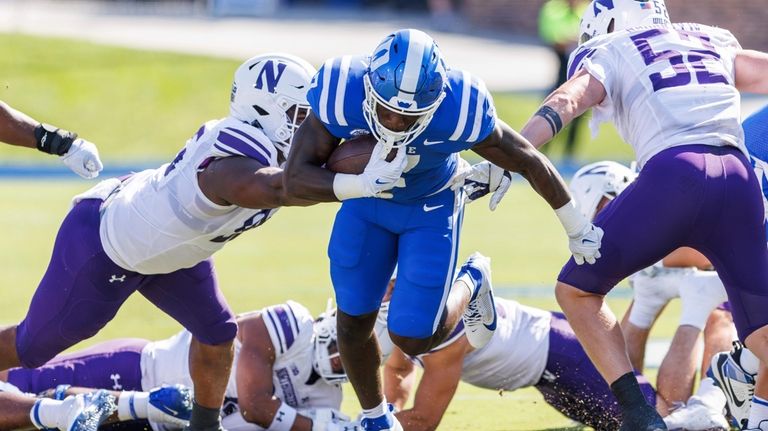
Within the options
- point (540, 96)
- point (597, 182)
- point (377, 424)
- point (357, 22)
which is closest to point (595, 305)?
point (377, 424)

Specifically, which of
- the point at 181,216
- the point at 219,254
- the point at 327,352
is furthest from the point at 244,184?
the point at 219,254

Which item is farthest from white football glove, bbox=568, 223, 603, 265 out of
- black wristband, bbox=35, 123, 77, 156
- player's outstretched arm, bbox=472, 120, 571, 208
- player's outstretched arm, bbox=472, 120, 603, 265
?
black wristband, bbox=35, 123, 77, 156

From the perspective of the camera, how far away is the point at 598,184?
5809 mm

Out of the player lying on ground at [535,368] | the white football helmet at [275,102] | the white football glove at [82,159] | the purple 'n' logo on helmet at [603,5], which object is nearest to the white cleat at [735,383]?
the player lying on ground at [535,368]

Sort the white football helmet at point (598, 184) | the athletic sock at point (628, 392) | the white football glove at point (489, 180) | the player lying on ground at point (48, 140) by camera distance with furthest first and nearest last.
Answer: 1. the white football helmet at point (598, 184)
2. the player lying on ground at point (48, 140)
3. the white football glove at point (489, 180)
4. the athletic sock at point (628, 392)

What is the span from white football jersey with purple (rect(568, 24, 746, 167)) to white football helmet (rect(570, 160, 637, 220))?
96 centimetres

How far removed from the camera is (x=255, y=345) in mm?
5105

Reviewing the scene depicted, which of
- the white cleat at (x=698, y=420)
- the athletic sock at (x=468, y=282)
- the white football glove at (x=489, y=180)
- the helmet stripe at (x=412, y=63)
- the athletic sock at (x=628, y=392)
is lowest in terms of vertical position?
the white cleat at (x=698, y=420)

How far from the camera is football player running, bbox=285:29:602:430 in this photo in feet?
13.7

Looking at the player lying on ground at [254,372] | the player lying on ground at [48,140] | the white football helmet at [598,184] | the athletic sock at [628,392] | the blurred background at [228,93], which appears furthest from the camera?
the blurred background at [228,93]

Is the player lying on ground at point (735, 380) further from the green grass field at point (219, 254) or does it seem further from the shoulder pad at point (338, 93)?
the shoulder pad at point (338, 93)

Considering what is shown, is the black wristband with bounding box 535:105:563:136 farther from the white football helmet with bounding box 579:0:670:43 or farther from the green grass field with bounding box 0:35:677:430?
the green grass field with bounding box 0:35:677:430

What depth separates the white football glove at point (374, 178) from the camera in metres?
4.16

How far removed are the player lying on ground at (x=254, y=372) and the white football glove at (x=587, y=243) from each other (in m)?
1.17
